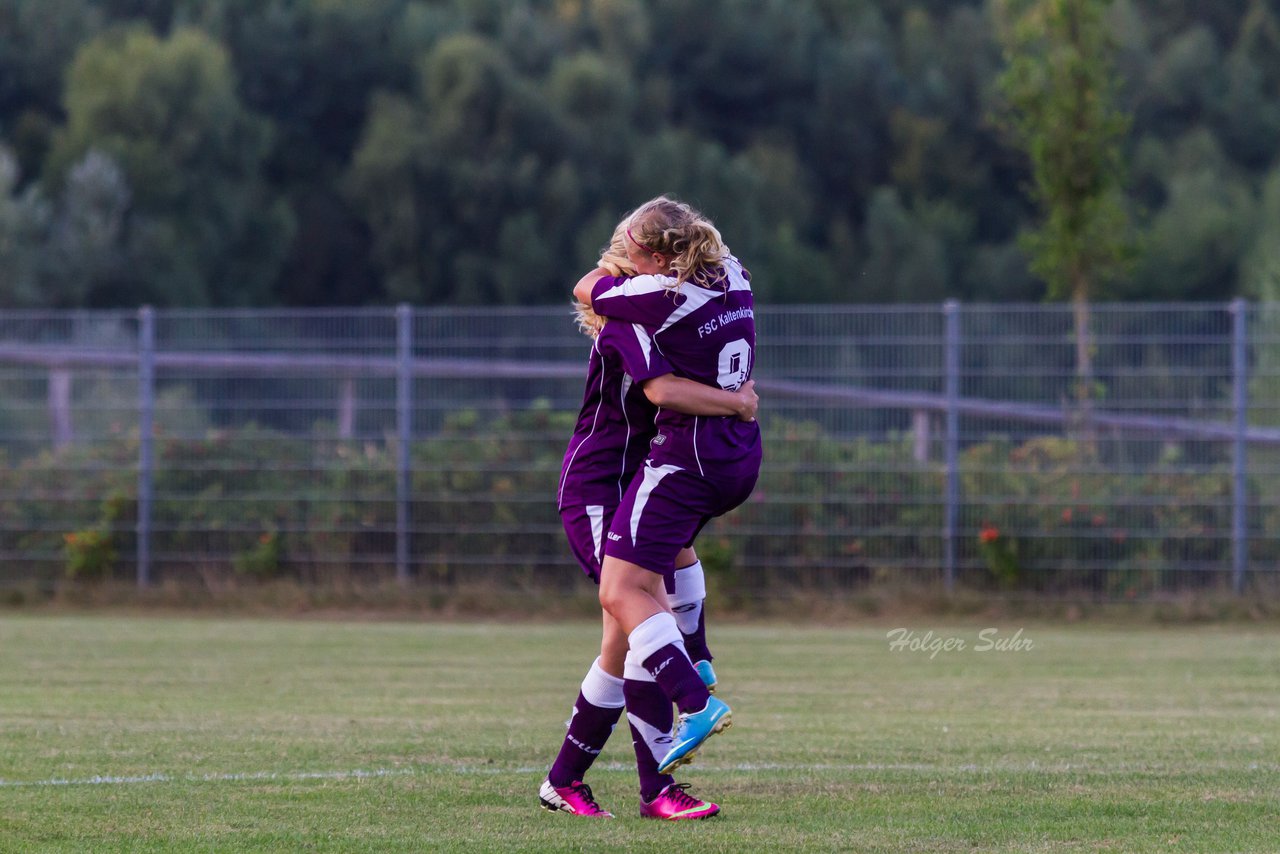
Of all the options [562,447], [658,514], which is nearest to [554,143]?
[562,447]

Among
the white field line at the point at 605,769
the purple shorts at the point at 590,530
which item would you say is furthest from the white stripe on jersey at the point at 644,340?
the white field line at the point at 605,769

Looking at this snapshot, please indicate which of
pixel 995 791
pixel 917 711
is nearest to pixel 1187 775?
pixel 995 791

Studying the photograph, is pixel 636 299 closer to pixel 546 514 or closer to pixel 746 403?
pixel 746 403

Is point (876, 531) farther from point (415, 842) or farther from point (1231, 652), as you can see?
point (415, 842)

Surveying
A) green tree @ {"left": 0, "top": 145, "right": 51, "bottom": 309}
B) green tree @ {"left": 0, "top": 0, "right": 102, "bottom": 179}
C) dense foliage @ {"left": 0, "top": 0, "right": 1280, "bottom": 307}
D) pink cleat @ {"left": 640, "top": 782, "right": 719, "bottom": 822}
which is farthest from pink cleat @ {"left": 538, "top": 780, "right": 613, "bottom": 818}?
green tree @ {"left": 0, "top": 0, "right": 102, "bottom": 179}

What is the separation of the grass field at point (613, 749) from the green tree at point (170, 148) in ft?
106

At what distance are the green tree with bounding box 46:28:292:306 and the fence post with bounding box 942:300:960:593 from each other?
30620mm

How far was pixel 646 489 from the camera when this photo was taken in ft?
16.9

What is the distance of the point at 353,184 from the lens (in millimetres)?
49031

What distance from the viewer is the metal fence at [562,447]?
13.5m

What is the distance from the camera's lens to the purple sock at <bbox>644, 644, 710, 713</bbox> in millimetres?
4988

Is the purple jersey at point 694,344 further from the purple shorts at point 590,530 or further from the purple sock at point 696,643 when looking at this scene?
the purple sock at point 696,643

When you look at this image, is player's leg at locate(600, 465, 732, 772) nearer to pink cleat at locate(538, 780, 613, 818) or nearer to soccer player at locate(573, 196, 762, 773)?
soccer player at locate(573, 196, 762, 773)

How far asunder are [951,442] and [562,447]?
123 inches
